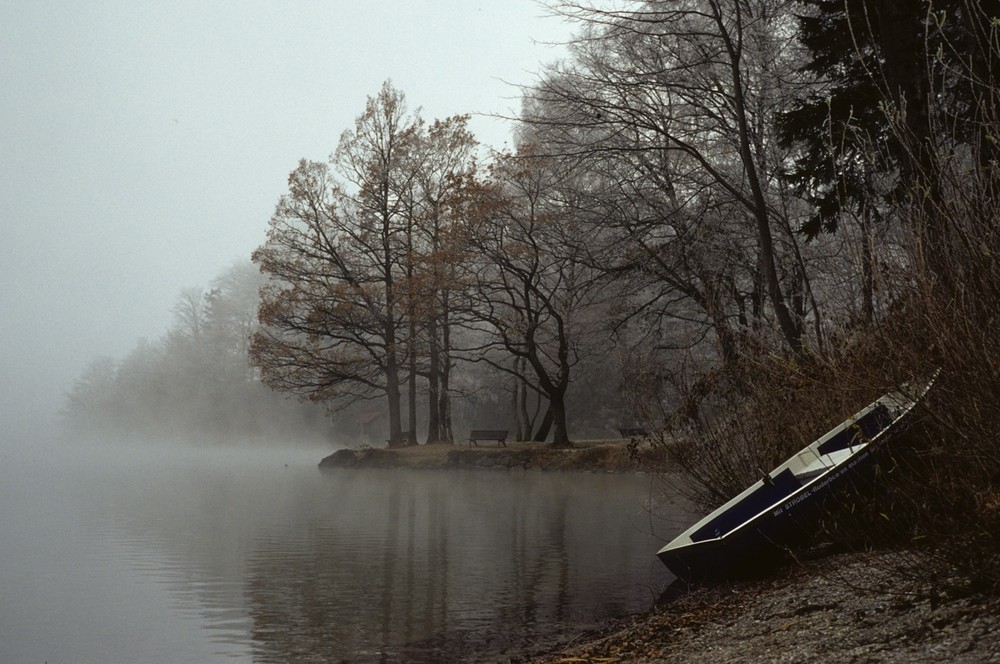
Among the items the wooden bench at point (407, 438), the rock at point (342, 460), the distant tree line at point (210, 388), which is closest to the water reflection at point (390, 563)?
the rock at point (342, 460)

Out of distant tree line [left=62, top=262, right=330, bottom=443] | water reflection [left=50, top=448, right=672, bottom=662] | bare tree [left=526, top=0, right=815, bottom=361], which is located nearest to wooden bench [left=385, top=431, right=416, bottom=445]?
water reflection [left=50, top=448, right=672, bottom=662]

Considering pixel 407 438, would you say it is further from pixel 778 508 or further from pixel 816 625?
pixel 816 625

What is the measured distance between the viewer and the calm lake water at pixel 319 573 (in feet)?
27.5

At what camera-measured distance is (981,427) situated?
4824 millimetres

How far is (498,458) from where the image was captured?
95.2ft

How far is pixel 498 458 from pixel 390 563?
16.6 metres

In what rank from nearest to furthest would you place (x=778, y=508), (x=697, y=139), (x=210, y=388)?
(x=778, y=508)
(x=697, y=139)
(x=210, y=388)

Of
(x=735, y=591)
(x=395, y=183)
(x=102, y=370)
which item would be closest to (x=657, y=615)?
(x=735, y=591)

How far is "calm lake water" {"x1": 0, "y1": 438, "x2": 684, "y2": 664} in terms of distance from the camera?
8.39 metres

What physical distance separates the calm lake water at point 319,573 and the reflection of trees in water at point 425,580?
0.03 metres

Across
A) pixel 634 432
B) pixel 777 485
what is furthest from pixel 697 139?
pixel 777 485

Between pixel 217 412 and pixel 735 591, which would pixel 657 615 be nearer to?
pixel 735 591

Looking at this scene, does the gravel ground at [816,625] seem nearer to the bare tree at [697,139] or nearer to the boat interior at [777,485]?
the boat interior at [777,485]

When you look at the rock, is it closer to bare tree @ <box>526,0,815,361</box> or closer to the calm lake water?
the calm lake water
